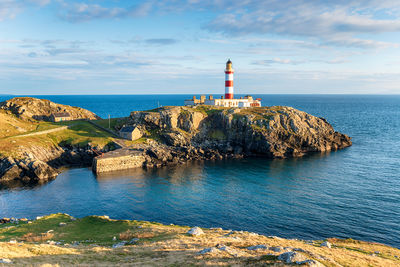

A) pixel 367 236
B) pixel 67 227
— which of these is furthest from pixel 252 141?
pixel 67 227

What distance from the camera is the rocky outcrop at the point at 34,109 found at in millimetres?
116562

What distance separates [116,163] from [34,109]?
63591mm

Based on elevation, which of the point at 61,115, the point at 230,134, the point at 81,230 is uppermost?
the point at 61,115

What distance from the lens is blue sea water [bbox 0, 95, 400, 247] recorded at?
4756cm

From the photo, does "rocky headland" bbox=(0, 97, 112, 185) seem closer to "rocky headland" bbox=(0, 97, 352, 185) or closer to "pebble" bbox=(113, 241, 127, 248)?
"rocky headland" bbox=(0, 97, 352, 185)

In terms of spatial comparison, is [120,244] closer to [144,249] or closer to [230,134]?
[144,249]

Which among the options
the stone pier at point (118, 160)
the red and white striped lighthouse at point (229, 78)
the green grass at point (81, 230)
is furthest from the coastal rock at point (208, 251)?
the red and white striped lighthouse at point (229, 78)

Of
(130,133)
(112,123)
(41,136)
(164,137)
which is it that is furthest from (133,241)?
(112,123)

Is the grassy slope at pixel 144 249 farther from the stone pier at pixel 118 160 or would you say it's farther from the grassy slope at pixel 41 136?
the grassy slope at pixel 41 136

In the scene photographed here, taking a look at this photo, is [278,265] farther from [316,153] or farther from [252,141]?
[316,153]

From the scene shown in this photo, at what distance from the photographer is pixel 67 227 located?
37906 millimetres

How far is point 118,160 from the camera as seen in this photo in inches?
3282

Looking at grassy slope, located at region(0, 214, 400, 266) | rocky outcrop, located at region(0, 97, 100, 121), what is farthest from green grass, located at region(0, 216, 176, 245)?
rocky outcrop, located at region(0, 97, 100, 121)

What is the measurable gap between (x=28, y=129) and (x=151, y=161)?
4850 cm
